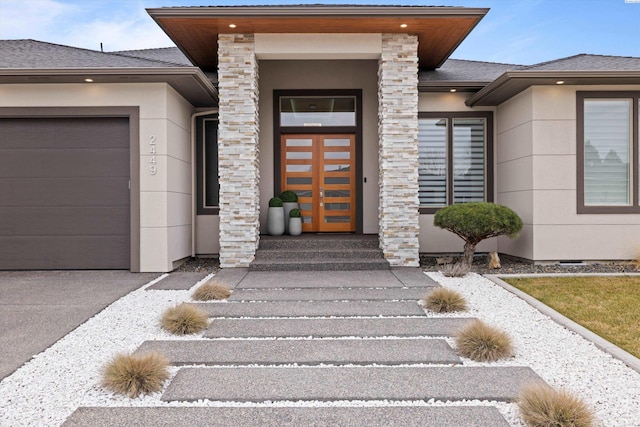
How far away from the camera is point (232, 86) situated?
276 inches

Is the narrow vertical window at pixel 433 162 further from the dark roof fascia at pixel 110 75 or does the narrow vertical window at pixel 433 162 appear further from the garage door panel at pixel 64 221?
the garage door panel at pixel 64 221

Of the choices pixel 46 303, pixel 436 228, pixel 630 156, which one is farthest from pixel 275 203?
pixel 630 156

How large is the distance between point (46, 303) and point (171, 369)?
9.41 ft

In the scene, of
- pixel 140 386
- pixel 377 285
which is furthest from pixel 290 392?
pixel 377 285

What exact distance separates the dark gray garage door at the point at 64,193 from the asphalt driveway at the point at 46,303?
0.32 meters

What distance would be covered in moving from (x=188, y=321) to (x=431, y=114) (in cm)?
650

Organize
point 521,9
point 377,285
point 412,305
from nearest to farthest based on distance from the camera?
point 412,305 → point 377,285 → point 521,9

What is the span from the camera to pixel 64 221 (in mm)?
6980

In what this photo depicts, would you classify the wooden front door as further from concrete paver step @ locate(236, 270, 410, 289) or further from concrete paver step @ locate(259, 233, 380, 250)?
concrete paver step @ locate(236, 270, 410, 289)

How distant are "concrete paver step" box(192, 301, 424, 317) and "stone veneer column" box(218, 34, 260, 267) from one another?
90.6 inches

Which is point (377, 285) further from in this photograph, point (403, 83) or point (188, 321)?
point (403, 83)

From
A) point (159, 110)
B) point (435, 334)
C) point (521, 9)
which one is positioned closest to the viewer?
point (435, 334)

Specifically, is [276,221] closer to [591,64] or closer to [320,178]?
[320,178]

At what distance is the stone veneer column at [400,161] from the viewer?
279 inches
